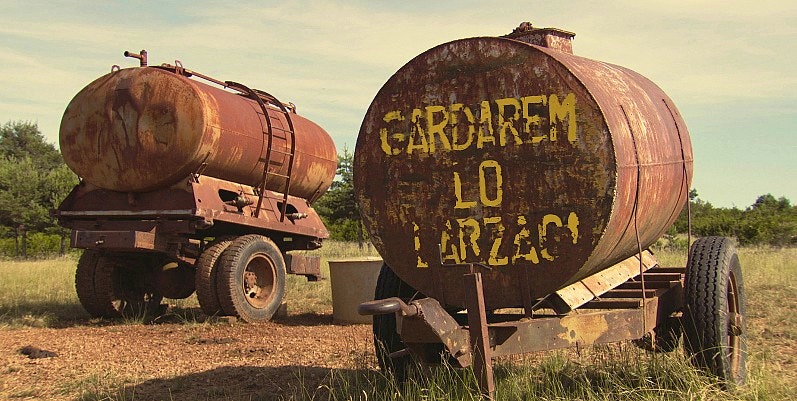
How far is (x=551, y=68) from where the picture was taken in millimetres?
4480

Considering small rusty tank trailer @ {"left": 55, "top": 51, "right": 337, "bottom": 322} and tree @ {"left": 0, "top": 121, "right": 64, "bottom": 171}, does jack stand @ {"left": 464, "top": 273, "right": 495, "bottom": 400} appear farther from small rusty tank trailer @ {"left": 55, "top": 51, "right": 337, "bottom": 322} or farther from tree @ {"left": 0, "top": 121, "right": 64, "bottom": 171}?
tree @ {"left": 0, "top": 121, "right": 64, "bottom": 171}

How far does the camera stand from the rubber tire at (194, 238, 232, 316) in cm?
991

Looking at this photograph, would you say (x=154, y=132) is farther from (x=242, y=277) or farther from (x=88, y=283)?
(x=88, y=283)

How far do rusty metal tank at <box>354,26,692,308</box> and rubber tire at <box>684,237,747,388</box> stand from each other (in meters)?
0.65

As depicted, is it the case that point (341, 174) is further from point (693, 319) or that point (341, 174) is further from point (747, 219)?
point (693, 319)

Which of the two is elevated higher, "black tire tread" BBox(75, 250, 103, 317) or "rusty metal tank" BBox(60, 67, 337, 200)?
"rusty metal tank" BBox(60, 67, 337, 200)

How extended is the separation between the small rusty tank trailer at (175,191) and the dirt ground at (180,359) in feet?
1.86

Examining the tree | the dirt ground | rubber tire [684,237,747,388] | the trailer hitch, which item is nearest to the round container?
the dirt ground

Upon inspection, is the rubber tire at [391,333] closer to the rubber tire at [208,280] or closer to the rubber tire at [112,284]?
the rubber tire at [208,280]

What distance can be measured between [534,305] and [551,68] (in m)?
1.28

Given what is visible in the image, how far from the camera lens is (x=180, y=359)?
7707 mm

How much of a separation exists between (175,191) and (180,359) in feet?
8.61

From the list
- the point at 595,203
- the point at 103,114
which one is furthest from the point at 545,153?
the point at 103,114

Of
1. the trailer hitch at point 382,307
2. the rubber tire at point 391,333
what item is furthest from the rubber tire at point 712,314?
the trailer hitch at point 382,307
